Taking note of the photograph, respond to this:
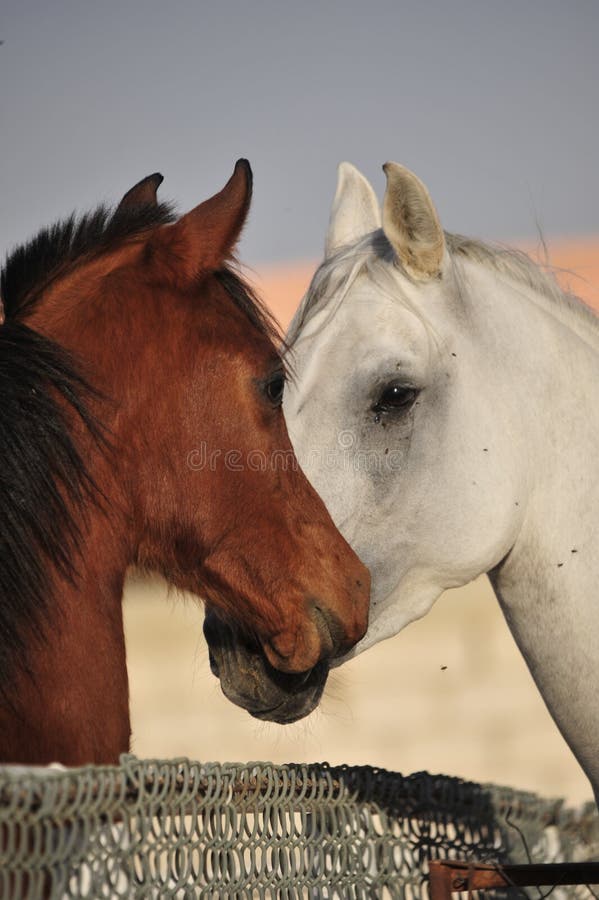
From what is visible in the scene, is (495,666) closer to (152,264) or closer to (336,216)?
(336,216)

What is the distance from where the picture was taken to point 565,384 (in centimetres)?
299

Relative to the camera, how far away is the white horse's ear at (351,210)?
376cm

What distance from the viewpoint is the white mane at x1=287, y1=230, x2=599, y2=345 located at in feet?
10.3

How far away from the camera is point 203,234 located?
2.62 meters

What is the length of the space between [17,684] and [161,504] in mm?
517

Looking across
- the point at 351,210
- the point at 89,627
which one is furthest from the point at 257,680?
the point at 351,210

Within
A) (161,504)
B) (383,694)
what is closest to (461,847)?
(161,504)

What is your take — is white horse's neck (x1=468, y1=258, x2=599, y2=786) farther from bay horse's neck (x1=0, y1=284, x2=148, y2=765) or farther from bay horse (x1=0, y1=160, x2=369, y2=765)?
bay horse's neck (x1=0, y1=284, x2=148, y2=765)

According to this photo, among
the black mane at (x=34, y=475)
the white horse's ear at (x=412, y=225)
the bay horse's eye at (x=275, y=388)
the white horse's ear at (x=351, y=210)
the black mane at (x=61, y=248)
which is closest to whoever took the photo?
the black mane at (x=34, y=475)

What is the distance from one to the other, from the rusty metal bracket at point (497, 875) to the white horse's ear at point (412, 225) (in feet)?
5.11

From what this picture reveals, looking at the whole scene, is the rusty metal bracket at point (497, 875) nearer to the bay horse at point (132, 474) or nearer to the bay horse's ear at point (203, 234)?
the bay horse at point (132, 474)

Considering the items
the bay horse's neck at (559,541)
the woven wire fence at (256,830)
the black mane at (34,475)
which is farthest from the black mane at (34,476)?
the bay horse's neck at (559,541)

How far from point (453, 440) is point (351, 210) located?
116cm

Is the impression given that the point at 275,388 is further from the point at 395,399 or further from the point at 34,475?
the point at 34,475
